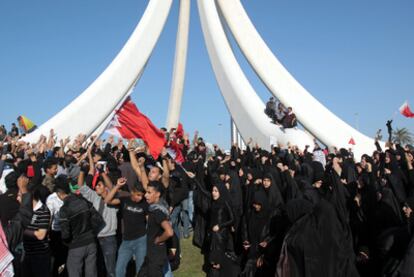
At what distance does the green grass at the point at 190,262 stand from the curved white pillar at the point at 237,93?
5592mm

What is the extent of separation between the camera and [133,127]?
547cm

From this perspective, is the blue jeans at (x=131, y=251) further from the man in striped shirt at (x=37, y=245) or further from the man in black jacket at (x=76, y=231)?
the man in striped shirt at (x=37, y=245)

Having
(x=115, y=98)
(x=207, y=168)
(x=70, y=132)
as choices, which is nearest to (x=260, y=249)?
(x=207, y=168)

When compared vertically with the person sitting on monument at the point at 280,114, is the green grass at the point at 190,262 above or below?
below

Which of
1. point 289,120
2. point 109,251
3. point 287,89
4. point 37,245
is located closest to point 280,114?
point 289,120

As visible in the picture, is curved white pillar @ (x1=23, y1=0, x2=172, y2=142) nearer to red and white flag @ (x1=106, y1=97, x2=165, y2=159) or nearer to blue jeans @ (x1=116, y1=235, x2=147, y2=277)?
red and white flag @ (x1=106, y1=97, x2=165, y2=159)

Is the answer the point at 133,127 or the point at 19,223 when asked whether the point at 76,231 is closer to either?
the point at 19,223

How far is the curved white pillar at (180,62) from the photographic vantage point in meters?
19.4

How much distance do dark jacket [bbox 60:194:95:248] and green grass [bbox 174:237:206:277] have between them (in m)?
1.39

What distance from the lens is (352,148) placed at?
1080 centimetres

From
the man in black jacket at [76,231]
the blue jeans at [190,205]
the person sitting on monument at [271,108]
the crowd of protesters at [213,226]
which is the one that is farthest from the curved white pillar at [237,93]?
the man in black jacket at [76,231]

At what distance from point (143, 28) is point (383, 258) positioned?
11309 millimetres

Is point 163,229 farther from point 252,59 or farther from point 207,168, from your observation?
point 252,59

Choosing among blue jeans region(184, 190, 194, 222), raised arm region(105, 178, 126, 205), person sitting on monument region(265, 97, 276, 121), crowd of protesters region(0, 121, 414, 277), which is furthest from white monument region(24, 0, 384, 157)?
raised arm region(105, 178, 126, 205)
